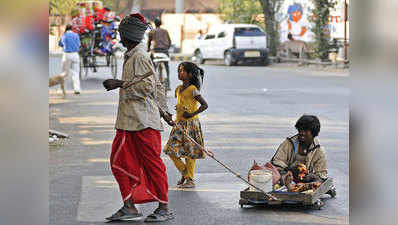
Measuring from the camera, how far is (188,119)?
7.82 metres

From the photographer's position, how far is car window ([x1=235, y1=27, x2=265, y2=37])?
105ft

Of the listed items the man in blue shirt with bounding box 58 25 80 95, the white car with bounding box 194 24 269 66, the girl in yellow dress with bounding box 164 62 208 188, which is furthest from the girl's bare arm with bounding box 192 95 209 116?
the white car with bounding box 194 24 269 66

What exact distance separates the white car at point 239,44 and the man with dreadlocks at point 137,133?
82.7 feet

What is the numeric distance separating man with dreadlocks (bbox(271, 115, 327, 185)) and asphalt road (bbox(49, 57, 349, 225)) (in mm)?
320

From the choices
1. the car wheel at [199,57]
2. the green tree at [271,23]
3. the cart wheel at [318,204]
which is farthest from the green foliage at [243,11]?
the cart wheel at [318,204]

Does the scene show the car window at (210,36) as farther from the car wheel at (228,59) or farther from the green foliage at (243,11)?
the green foliage at (243,11)

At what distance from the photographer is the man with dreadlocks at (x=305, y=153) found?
23.9ft

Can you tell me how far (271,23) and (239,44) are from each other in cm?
314

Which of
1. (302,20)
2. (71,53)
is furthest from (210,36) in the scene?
(71,53)

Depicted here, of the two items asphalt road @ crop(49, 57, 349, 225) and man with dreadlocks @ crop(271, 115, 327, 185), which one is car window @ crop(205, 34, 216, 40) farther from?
man with dreadlocks @ crop(271, 115, 327, 185)

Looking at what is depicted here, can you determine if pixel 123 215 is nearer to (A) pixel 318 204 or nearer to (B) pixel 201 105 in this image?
(B) pixel 201 105
